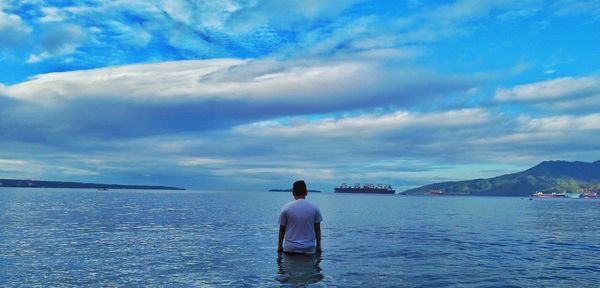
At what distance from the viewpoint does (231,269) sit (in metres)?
20.0

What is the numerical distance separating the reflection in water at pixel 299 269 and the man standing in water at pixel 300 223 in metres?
0.29

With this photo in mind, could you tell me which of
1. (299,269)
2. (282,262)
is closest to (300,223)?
(299,269)

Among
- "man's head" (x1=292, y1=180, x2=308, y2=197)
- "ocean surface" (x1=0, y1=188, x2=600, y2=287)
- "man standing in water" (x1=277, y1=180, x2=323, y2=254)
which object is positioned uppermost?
"man's head" (x1=292, y1=180, x2=308, y2=197)

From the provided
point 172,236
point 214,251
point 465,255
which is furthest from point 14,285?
point 465,255

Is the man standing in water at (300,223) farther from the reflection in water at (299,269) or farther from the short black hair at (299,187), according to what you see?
the reflection in water at (299,269)

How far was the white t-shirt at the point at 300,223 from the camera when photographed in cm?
1889

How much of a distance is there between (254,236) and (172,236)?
19.3 feet

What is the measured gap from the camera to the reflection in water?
16984 mm

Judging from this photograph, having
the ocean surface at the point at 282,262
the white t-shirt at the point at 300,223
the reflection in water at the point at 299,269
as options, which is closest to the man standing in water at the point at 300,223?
the white t-shirt at the point at 300,223

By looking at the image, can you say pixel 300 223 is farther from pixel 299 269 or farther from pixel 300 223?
pixel 299 269

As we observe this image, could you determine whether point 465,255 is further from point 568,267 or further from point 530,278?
point 530,278

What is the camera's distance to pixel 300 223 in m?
19.2

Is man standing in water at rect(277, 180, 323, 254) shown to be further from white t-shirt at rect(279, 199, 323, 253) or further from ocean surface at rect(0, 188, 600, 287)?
ocean surface at rect(0, 188, 600, 287)

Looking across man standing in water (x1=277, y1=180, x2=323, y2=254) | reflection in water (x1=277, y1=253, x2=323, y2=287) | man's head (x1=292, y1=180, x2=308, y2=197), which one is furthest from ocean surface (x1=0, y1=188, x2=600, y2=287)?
man's head (x1=292, y1=180, x2=308, y2=197)
